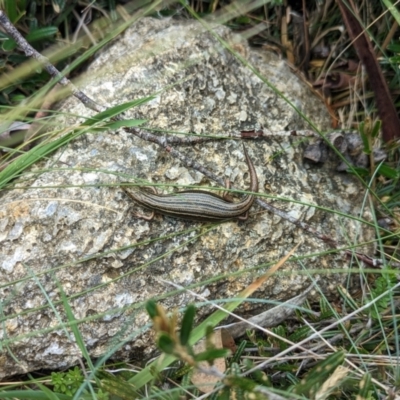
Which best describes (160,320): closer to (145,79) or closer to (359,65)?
(145,79)

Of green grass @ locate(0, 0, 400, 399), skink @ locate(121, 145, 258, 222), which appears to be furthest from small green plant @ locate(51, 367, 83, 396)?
skink @ locate(121, 145, 258, 222)

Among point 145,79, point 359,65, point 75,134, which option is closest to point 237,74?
point 145,79

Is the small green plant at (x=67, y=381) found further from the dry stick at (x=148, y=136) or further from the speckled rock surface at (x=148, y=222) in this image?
the dry stick at (x=148, y=136)

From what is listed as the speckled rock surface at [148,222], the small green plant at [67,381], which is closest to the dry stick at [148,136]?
the speckled rock surface at [148,222]

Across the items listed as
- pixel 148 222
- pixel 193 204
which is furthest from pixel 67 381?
pixel 193 204

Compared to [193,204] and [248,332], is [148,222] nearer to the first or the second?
[193,204]

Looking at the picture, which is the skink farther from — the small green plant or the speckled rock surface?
the small green plant
